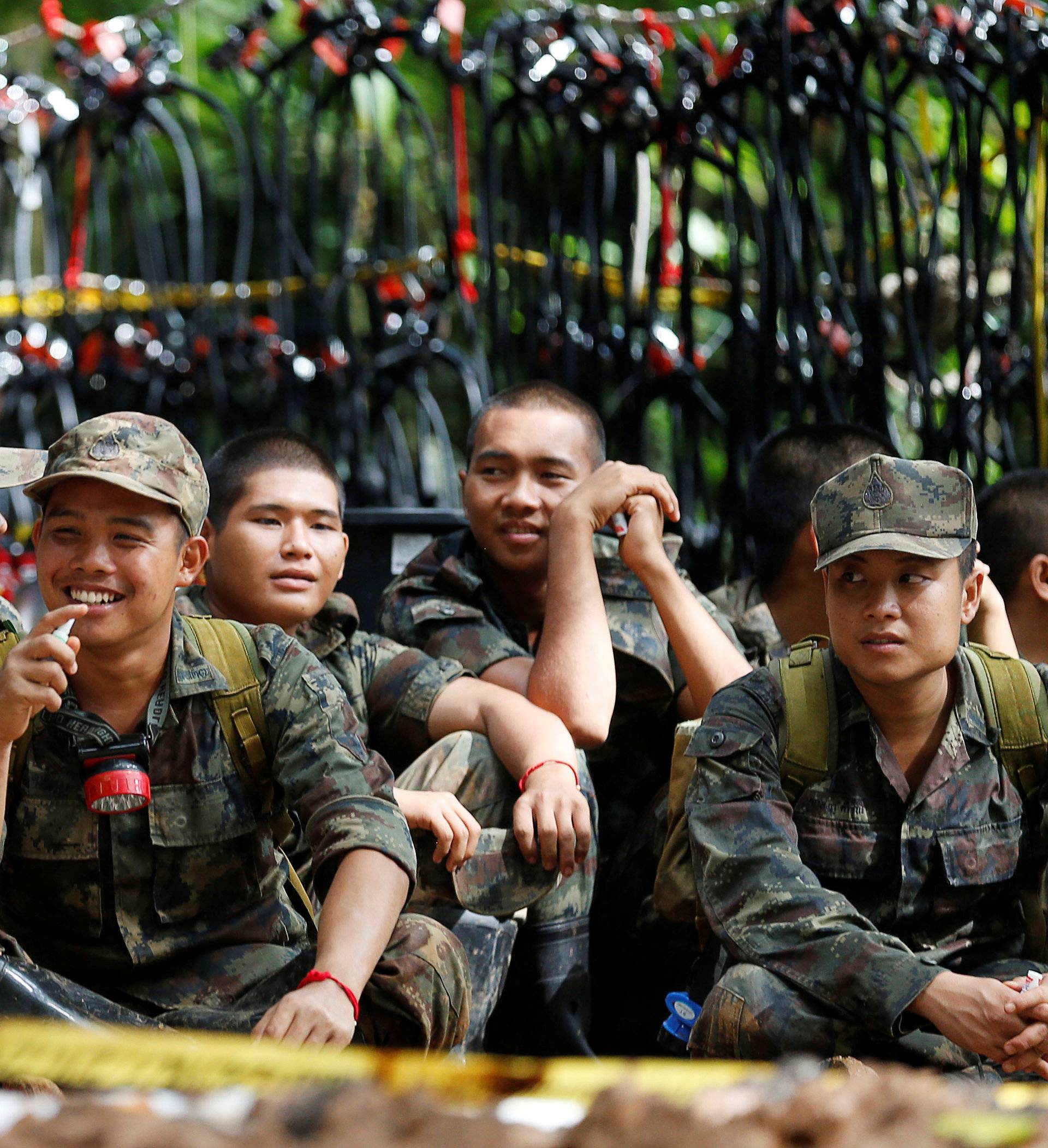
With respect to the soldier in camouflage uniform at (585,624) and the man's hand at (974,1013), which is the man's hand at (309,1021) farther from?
the soldier in camouflage uniform at (585,624)

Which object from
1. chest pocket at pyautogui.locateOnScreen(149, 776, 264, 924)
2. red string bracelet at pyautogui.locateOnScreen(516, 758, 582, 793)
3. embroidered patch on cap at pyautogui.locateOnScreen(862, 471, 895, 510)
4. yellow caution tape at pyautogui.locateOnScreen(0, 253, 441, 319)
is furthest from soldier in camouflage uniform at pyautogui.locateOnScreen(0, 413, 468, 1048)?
yellow caution tape at pyautogui.locateOnScreen(0, 253, 441, 319)

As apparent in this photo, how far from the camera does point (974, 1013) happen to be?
6.91ft

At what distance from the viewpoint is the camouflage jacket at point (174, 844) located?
2336mm

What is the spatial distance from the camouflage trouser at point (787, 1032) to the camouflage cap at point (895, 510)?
2.38 feet

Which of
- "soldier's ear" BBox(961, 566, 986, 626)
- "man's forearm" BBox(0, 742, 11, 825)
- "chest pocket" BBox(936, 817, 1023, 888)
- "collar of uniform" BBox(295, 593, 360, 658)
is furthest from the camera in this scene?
"collar of uniform" BBox(295, 593, 360, 658)

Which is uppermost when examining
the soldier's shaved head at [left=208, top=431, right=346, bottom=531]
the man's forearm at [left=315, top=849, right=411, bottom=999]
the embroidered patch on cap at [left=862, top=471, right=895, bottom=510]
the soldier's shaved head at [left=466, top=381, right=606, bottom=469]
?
the soldier's shaved head at [left=466, top=381, right=606, bottom=469]

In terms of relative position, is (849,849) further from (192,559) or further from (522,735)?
(192,559)

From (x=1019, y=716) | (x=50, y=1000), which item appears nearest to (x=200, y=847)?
(x=50, y=1000)

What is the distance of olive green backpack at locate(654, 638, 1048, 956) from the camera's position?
2498mm

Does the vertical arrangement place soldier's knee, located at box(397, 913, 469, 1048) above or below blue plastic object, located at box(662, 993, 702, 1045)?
above

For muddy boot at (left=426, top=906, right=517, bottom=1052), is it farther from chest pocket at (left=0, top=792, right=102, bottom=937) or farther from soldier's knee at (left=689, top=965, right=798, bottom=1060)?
chest pocket at (left=0, top=792, right=102, bottom=937)

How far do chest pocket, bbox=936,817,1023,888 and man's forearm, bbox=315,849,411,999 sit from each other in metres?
0.94

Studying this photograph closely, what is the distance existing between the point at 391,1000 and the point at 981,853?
1058 millimetres

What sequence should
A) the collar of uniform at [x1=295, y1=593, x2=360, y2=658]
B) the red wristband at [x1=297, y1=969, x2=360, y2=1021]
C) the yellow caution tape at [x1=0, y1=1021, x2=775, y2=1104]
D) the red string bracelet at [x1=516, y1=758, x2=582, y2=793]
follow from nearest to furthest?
1. the yellow caution tape at [x1=0, y1=1021, x2=775, y2=1104]
2. the red wristband at [x1=297, y1=969, x2=360, y2=1021]
3. the red string bracelet at [x1=516, y1=758, x2=582, y2=793]
4. the collar of uniform at [x1=295, y1=593, x2=360, y2=658]
